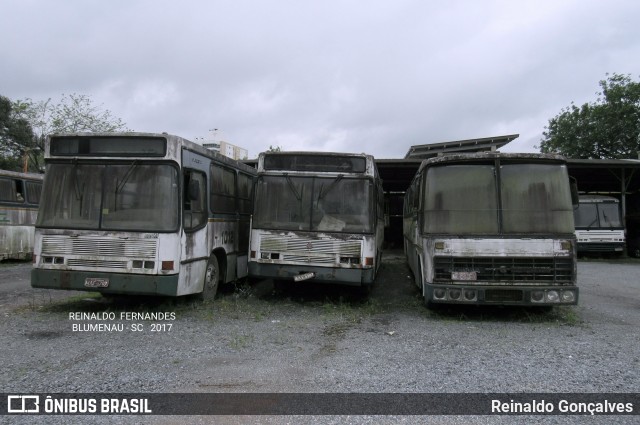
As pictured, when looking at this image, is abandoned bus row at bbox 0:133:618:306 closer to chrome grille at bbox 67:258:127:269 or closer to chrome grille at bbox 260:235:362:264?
chrome grille at bbox 67:258:127:269

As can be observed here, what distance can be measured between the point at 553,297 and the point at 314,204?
4.29 m

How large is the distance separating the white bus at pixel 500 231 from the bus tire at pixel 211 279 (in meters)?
Answer: 3.97

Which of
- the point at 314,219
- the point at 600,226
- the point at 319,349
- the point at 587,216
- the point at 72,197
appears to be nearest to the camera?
the point at 319,349

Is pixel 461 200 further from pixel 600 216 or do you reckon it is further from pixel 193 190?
pixel 600 216

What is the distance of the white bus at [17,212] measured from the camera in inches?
615

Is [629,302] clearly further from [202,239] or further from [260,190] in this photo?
[202,239]

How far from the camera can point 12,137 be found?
33.5 meters

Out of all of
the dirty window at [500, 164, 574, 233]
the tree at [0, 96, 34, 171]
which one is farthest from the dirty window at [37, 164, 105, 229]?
the tree at [0, 96, 34, 171]

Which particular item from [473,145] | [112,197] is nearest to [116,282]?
[112,197]

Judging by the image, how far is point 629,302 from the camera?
9758mm

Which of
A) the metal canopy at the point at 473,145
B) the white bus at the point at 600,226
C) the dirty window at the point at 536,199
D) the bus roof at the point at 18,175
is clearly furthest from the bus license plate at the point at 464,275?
the metal canopy at the point at 473,145

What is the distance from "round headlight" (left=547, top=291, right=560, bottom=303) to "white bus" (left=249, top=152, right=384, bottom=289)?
2952 millimetres

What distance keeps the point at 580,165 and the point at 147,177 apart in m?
19.3

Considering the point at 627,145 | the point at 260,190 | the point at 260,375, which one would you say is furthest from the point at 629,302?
the point at 627,145
